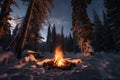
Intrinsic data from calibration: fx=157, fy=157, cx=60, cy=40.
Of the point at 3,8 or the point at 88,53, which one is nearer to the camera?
the point at 3,8

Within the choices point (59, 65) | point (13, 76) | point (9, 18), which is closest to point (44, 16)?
point (9, 18)

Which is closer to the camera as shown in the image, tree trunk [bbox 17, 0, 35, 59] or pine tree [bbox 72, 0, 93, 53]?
tree trunk [bbox 17, 0, 35, 59]

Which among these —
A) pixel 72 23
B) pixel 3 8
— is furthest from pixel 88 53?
pixel 3 8

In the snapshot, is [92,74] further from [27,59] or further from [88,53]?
[88,53]

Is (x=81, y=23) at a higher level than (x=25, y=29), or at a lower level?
higher

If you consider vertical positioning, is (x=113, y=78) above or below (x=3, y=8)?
below

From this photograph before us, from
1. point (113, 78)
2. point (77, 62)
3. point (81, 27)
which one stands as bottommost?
point (113, 78)

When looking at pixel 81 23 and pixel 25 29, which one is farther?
pixel 81 23

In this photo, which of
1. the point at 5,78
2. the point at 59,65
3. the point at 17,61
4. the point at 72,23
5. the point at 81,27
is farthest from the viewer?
the point at 72,23

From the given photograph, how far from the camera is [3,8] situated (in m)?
16.2

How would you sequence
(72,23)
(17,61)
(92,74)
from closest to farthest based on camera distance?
(92,74) → (17,61) → (72,23)

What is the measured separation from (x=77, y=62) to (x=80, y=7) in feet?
39.1

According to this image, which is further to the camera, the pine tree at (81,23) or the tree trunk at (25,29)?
the pine tree at (81,23)

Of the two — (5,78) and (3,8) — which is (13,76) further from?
(3,8)
